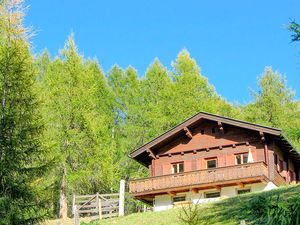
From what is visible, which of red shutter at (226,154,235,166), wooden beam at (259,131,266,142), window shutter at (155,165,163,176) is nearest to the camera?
wooden beam at (259,131,266,142)

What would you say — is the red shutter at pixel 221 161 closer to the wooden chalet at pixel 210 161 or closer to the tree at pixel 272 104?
the wooden chalet at pixel 210 161

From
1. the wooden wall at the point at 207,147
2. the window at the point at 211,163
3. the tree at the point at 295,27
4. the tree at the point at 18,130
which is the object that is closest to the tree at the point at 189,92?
the wooden wall at the point at 207,147

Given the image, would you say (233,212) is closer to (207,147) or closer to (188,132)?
(207,147)

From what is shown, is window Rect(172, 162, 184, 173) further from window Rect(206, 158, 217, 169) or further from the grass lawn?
the grass lawn

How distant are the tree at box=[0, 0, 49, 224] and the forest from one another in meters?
0.03

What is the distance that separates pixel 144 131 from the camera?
41312mm

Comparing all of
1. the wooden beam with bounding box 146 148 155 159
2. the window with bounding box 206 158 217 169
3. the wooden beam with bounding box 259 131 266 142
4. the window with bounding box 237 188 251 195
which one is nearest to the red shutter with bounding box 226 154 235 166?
the window with bounding box 206 158 217 169

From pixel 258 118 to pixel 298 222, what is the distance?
3683cm

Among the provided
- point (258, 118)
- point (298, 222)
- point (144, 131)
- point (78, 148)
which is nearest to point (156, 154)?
point (78, 148)

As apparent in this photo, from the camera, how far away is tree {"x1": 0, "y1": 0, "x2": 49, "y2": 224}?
17250mm

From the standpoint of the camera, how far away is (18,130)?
59.5ft

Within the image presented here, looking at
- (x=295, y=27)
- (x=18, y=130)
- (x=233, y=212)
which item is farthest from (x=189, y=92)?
(x=295, y=27)

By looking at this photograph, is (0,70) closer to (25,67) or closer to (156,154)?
(25,67)

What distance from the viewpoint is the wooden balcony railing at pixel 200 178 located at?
28.7 meters
